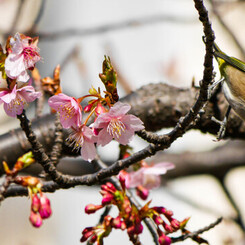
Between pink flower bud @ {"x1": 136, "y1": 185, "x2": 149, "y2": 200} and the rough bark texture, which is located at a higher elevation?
the rough bark texture

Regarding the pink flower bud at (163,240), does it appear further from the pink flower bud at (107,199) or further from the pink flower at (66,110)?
the pink flower at (66,110)

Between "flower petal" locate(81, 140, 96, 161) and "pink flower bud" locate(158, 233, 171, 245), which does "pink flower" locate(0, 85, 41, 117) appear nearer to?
"flower petal" locate(81, 140, 96, 161)

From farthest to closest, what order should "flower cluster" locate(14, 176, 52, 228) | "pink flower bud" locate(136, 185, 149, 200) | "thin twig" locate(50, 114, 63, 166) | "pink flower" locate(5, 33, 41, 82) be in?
"pink flower bud" locate(136, 185, 149, 200) → "thin twig" locate(50, 114, 63, 166) → "flower cluster" locate(14, 176, 52, 228) → "pink flower" locate(5, 33, 41, 82)

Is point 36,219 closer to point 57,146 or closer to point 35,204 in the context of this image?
point 35,204

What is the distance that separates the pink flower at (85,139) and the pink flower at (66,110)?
0.02 meters

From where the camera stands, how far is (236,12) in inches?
203

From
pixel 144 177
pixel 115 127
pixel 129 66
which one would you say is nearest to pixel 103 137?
pixel 115 127

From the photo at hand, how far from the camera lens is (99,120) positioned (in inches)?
40.6

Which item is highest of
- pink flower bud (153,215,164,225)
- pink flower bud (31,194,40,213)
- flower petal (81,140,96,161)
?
flower petal (81,140,96,161)

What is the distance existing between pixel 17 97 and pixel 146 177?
69 centimetres

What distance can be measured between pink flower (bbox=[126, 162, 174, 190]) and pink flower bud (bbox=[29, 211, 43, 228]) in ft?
1.16

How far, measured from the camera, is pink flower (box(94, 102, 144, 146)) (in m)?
1.03

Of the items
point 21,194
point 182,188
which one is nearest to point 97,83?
point 182,188

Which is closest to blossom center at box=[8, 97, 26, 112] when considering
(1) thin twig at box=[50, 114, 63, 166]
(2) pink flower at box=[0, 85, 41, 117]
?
(2) pink flower at box=[0, 85, 41, 117]
